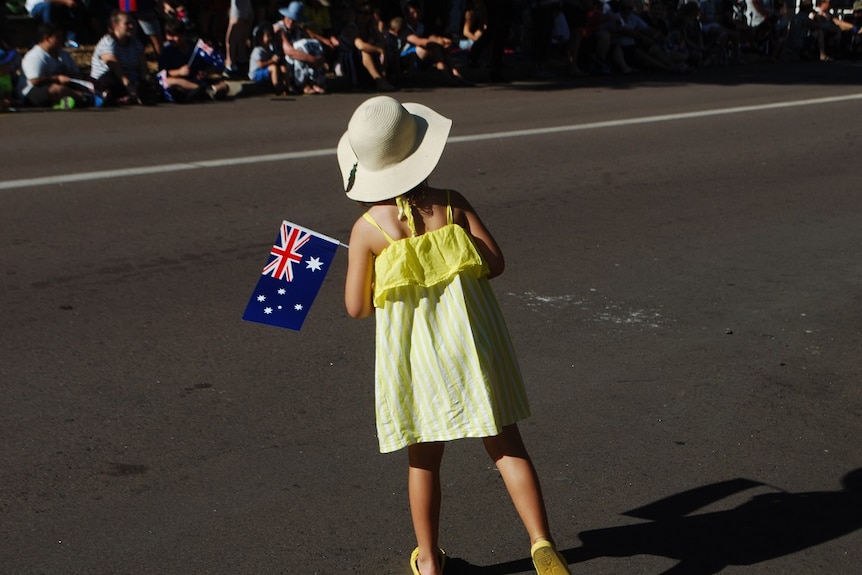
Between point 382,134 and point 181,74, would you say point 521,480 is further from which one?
point 181,74

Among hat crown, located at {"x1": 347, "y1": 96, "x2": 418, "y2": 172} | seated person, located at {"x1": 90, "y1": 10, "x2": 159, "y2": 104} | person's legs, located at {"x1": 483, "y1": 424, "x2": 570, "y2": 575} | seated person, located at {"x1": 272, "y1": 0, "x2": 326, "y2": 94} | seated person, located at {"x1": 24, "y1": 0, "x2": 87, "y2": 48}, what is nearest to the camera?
hat crown, located at {"x1": 347, "y1": 96, "x2": 418, "y2": 172}

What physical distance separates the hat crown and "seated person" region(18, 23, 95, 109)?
479 inches

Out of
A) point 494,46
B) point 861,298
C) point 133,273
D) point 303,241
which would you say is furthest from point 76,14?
point 303,241

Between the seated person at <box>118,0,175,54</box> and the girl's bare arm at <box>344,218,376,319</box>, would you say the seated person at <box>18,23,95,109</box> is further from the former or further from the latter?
the girl's bare arm at <box>344,218,376,319</box>

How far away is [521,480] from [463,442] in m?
1.26

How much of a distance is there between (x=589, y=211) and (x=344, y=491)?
16.9ft

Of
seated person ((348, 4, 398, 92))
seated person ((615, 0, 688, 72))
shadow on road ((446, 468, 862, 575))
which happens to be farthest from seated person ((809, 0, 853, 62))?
shadow on road ((446, 468, 862, 575))

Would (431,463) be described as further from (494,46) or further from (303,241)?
(494,46)

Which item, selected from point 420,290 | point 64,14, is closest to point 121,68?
point 64,14

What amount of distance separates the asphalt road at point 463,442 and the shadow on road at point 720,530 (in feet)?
0.03

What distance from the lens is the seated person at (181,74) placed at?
615 inches


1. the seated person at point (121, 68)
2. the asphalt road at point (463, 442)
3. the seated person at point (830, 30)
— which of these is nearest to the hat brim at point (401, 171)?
the asphalt road at point (463, 442)

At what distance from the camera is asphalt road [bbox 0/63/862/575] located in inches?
158

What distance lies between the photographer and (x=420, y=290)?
342 centimetres
